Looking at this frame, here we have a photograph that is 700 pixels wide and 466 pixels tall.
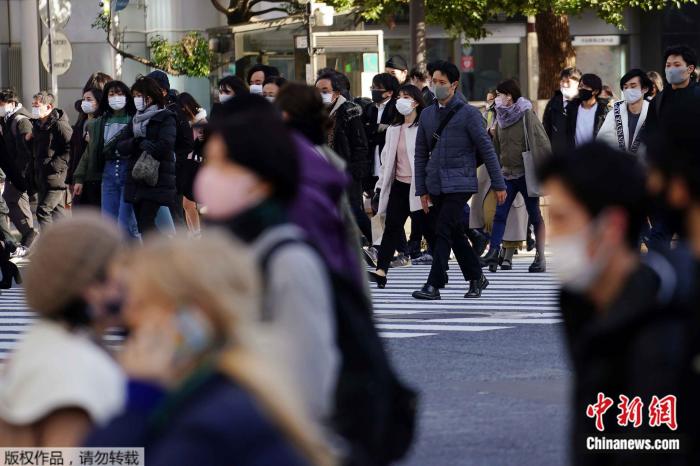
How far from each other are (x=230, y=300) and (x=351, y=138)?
1416 cm

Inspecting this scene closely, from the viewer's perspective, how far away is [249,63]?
1309 inches

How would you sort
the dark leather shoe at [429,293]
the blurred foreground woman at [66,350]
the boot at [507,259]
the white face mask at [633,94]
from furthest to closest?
the boot at [507,259]
the white face mask at [633,94]
the dark leather shoe at [429,293]
the blurred foreground woman at [66,350]

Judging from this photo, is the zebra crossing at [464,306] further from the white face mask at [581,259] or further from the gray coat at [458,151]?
the white face mask at [581,259]

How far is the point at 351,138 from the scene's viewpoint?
17141 mm

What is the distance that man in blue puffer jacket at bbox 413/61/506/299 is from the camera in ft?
45.5

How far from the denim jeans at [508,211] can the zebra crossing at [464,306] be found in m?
0.39

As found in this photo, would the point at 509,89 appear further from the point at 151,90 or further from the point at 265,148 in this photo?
the point at 265,148

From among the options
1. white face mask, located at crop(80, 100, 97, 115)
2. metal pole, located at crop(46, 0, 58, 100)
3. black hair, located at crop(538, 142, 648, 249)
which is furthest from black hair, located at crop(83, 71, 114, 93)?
black hair, located at crop(538, 142, 648, 249)

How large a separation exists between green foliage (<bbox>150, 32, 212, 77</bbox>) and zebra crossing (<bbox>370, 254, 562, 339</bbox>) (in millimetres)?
23327

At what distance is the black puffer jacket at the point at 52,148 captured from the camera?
68.2ft

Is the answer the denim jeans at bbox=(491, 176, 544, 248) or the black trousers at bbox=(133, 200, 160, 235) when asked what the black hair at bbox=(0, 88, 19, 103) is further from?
the black trousers at bbox=(133, 200, 160, 235)

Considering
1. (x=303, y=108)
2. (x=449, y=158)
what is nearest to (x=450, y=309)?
(x=449, y=158)

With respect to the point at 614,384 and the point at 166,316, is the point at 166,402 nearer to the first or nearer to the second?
the point at 166,316

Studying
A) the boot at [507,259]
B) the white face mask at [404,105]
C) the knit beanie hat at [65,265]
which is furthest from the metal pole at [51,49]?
the knit beanie hat at [65,265]
